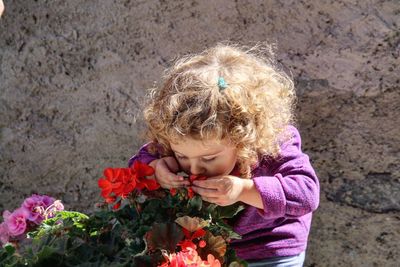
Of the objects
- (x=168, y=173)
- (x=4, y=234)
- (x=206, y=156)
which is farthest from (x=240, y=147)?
(x=4, y=234)

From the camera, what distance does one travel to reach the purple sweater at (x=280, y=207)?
1.75 m

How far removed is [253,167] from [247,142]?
7.3 inches

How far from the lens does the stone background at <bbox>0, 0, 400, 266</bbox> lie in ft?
7.42

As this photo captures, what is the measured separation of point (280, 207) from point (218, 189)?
0.20 metres

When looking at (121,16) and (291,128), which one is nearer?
(291,128)

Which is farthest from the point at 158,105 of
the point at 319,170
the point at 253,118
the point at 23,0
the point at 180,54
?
the point at 23,0

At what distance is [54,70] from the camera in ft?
8.13

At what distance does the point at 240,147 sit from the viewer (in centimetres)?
173

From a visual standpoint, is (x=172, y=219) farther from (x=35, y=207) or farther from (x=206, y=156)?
(x=35, y=207)

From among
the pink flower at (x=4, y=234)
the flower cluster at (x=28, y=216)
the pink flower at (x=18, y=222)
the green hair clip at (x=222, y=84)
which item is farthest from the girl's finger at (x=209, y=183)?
the pink flower at (x=4, y=234)

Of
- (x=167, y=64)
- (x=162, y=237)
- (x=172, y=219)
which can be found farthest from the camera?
(x=167, y=64)

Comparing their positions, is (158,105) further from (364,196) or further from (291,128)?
(364,196)

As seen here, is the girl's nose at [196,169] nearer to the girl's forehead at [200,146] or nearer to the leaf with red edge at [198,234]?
the girl's forehead at [200,146]

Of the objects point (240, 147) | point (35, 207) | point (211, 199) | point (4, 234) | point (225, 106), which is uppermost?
point (225, 106)
